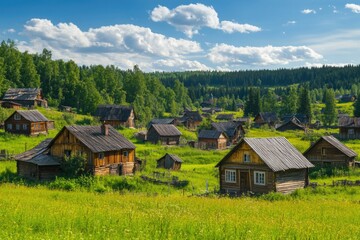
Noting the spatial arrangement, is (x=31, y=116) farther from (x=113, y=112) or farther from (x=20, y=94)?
(x=20, y=94)

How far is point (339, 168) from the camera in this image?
2004 inches

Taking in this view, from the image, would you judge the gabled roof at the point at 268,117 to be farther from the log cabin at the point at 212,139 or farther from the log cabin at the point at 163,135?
the log cabin at the point at 163,135

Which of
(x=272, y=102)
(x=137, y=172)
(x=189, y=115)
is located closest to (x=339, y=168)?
(x=137, y=172)

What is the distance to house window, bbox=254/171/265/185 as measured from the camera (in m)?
37.6

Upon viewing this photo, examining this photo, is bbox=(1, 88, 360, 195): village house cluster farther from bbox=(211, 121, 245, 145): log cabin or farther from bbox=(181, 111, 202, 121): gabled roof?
bbox=(181, 111, 202, 121): gabled roof

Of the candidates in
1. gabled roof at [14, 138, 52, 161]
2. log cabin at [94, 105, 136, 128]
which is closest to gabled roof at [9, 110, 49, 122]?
log cabin at [94, 105, 136, 128]

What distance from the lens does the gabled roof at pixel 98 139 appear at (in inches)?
1750

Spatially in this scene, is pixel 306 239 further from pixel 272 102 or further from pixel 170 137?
pixel 272 102

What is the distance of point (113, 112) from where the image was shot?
95812 mm

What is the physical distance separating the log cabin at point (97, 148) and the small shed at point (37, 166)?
1440mm

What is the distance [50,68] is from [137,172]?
76.7 m

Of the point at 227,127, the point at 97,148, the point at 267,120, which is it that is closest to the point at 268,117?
the point at 267,120

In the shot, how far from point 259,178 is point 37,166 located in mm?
22443

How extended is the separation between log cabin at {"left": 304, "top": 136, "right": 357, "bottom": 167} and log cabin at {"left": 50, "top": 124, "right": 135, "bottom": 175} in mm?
22977
